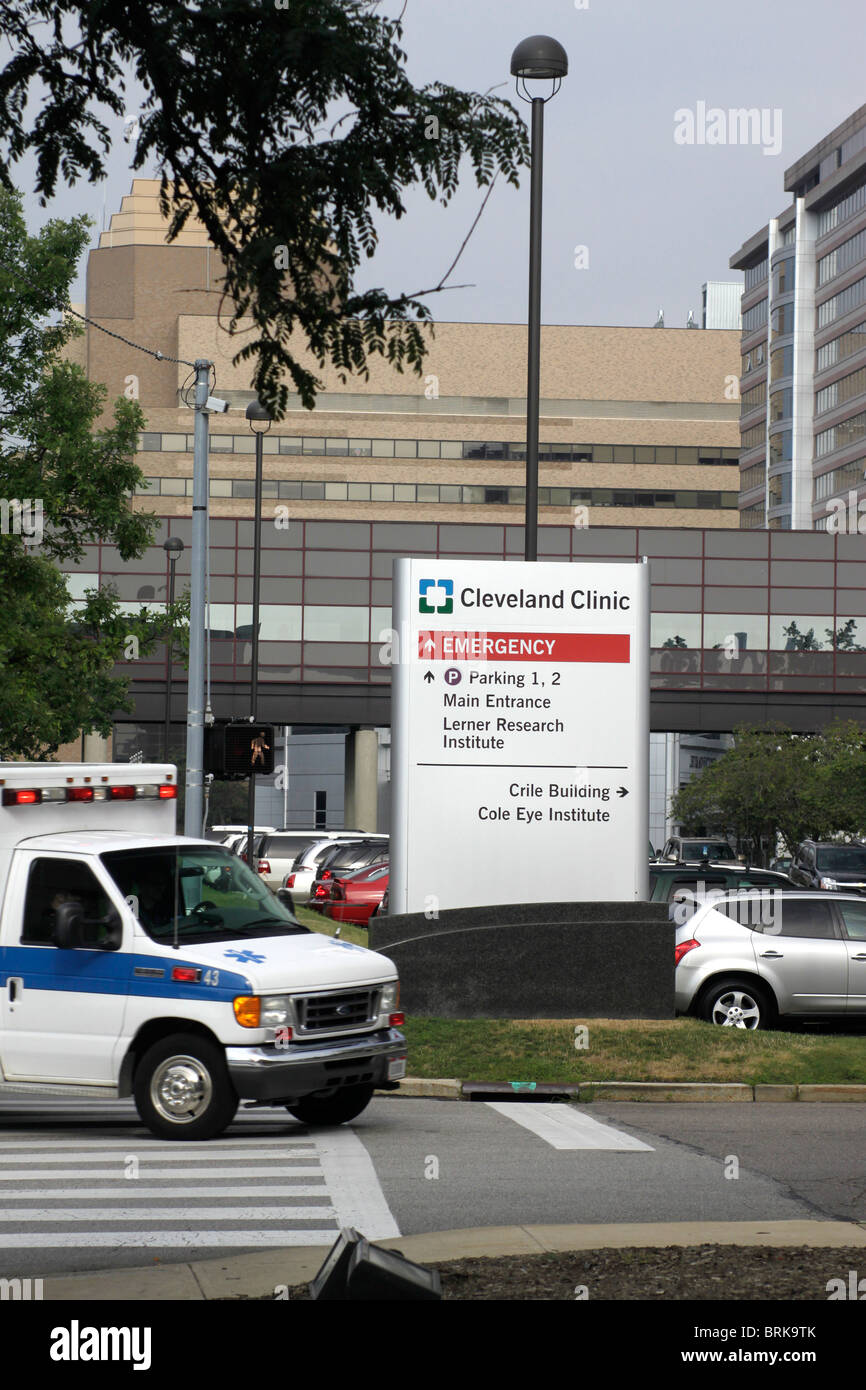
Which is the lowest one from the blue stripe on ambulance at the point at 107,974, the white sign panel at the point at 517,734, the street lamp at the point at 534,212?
the blue stripe on ambulance at the point at 107,974

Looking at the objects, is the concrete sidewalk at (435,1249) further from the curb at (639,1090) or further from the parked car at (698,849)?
the parked car at (698,849)

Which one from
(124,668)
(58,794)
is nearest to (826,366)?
(124,668)

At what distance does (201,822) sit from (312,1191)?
35.6 ft

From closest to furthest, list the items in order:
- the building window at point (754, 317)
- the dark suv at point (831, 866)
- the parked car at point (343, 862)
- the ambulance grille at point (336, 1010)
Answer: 1. the ambulance grille at point (336, 1010)
2. the parked car at point (343, 862)
3. the dark suv at point (831, 866)
4. the building window at point (754, 317)

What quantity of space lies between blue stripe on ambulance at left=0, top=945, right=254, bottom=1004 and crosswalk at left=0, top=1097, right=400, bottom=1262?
98 cm

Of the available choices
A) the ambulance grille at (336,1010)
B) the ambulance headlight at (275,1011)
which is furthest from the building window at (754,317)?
the ambulance headlight at (275,1011)

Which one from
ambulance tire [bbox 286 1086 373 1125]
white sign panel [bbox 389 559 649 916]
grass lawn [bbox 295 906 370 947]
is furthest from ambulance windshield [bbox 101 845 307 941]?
grass lawn [bbox 295 906 370 947]

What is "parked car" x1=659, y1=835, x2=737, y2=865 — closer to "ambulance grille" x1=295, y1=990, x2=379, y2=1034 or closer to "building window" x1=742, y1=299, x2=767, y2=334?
"ambulance grille" x1=295, y1=990, x2=379, y2=1034

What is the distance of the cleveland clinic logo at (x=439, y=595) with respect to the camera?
17.1 meters

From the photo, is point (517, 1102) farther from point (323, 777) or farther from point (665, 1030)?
point (323, 777)

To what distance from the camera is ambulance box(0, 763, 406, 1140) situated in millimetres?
11094

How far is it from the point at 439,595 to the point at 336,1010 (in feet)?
21.1

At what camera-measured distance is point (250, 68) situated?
6570 millimetres

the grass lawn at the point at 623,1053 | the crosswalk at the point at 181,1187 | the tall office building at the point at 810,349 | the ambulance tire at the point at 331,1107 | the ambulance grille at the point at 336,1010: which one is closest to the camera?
the crosswalk at the point at 181,1187
